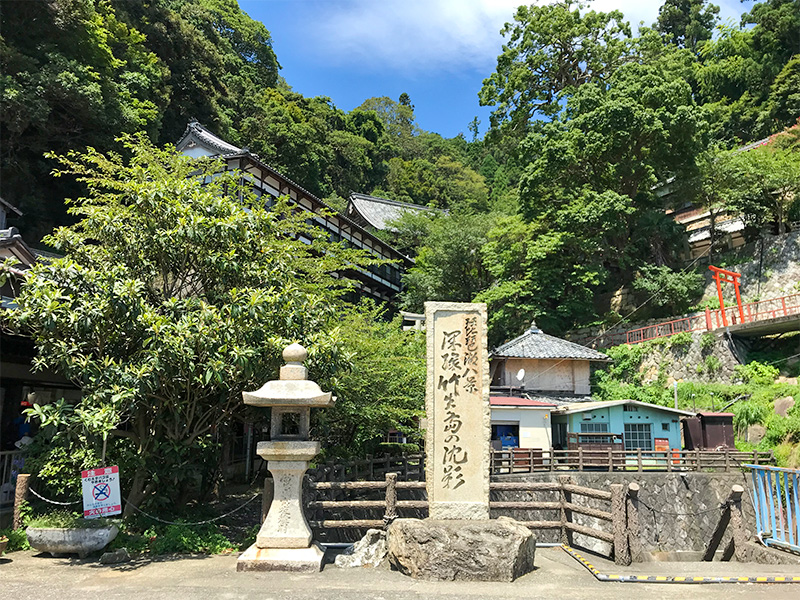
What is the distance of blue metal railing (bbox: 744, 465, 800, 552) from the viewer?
873 centimetres

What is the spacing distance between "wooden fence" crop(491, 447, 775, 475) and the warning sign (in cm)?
1320

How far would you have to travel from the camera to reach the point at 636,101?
29219mm

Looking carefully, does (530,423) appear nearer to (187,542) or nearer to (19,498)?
(187,542)

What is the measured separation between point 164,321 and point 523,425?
56.5 ft

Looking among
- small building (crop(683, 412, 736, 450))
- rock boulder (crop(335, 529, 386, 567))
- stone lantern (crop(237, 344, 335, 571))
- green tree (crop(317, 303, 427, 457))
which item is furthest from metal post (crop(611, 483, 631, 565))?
small building (crop(683, 412, 736, 450))

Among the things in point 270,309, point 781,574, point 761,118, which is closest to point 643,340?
point 761,118

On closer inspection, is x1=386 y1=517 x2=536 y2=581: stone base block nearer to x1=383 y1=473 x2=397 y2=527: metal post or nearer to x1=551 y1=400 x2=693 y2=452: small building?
x1=383 y1=473 x2=397 y2=527: metal post

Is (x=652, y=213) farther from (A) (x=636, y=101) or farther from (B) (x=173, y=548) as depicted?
(B) (x=173, y=548)

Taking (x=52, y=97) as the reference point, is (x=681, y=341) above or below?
below

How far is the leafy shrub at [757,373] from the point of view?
2317 cm

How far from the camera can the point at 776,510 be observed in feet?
32.3

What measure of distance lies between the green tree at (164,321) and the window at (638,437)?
16.6 m

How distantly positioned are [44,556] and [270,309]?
500 centimetres

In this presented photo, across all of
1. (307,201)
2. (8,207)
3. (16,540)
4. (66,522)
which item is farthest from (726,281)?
(8,207)
